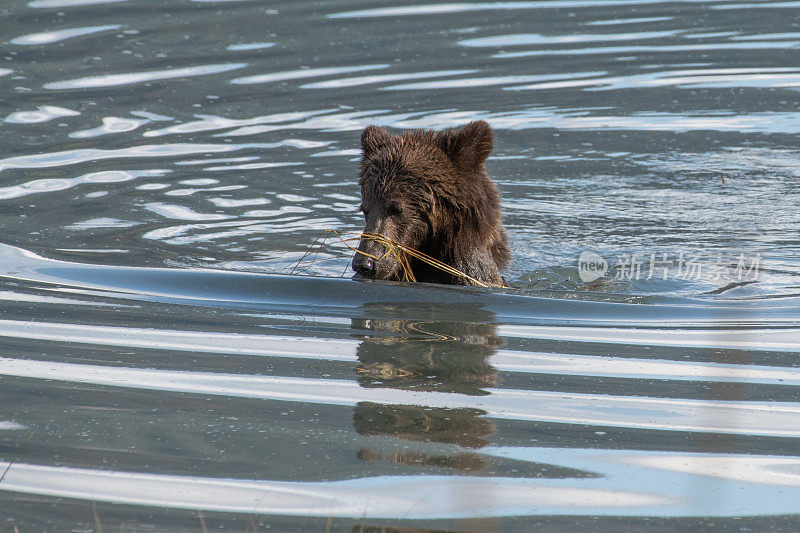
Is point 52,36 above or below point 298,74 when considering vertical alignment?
above

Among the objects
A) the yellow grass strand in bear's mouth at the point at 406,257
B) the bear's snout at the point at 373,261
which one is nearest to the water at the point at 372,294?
the bear's snout at the point at 373,261

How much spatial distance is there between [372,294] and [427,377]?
188cm

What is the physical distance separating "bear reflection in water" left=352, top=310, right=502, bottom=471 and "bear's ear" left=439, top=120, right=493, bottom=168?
1.50m

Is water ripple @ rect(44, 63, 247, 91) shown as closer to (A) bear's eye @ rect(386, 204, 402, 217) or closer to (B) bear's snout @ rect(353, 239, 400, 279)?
(A) bear's eye @ rect(386, 204, 402, 217)

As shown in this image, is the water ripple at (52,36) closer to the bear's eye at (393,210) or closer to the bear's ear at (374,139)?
the bear's ear at (374,139)

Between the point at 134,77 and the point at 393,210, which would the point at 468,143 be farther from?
the point at 134,77

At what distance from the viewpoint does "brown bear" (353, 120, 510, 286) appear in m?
7.29

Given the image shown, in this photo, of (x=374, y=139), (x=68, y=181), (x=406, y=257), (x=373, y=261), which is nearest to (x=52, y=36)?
(x=68, y=181)

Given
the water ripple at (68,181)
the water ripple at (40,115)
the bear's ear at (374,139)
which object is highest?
Result: the bear's ear at (374,139)

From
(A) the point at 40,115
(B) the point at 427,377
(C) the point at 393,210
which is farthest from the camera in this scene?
(A) the point at 40,115

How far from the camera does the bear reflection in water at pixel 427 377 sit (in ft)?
13.9

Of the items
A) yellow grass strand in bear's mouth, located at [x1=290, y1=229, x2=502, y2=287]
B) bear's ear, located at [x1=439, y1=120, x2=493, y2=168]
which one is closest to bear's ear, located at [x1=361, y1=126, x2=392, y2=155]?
bear's ear, located at [x1=439, y1=120, x2=493, y2=168]

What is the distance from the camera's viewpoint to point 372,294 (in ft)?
23.2

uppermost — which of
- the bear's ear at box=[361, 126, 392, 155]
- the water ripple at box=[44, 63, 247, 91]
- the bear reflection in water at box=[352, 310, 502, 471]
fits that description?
the water ripple at box=[44, 63, 247, 91]
